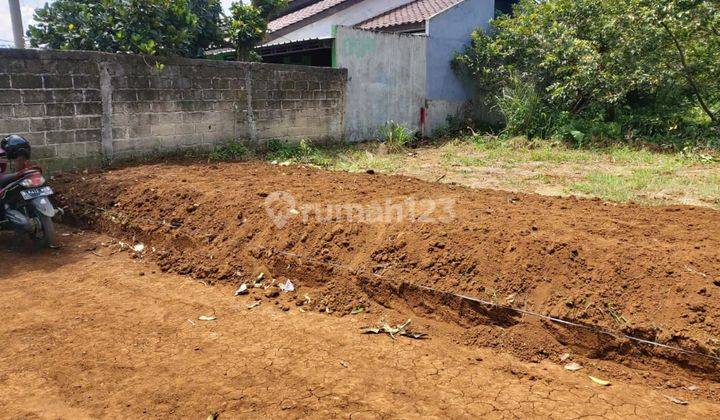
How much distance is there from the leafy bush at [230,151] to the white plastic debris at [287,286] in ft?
14.6

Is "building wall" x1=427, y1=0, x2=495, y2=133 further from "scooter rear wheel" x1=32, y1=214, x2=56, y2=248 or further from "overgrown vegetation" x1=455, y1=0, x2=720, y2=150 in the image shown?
"scooter rear wheel" x1=32, y1=214, x2=56, y2=248

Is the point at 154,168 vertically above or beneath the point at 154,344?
above

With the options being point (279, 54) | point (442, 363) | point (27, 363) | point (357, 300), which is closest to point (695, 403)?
point (442, 363)

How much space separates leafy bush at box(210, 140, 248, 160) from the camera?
8234mm

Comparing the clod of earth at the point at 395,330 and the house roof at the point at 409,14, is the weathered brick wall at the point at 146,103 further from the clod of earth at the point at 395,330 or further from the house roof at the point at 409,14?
the clod of earth at the point at 395,330

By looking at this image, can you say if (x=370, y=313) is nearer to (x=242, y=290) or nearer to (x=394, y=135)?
(x=242, y=290)

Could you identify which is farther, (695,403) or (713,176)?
(713,176)

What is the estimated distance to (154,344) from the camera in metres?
3.25

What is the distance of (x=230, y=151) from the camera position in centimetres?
848

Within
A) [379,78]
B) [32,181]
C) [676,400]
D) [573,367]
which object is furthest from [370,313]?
[379,78]

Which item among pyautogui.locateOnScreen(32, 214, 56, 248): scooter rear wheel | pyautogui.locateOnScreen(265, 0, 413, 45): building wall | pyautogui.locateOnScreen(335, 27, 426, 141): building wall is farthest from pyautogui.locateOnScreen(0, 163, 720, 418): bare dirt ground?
pyautogui.locateOnScreen(265, 0, 413, 45): building wall

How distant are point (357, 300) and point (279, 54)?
33.3 feet

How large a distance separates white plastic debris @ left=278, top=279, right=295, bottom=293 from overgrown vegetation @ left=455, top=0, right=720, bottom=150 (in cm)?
827

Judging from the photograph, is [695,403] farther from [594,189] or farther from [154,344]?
[594,189]
